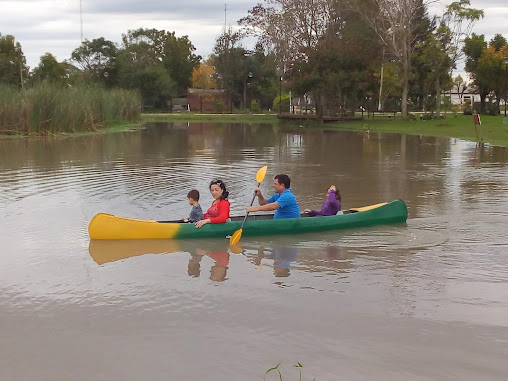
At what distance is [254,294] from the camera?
6.30 metres

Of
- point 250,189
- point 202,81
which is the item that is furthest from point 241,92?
point 250,189

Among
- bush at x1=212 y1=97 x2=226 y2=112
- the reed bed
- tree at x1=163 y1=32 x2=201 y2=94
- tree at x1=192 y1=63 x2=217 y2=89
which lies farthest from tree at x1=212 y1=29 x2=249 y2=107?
the reed bed

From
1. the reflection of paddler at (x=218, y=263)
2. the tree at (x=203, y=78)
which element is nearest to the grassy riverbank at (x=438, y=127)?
the reflection of paddler at (x=218, y=263)

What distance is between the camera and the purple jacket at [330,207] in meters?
9.19

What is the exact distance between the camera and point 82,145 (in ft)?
77.4

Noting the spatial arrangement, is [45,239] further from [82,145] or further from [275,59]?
[275,59]

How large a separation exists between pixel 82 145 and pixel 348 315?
19588 millimetres

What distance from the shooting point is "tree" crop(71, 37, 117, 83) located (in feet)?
234

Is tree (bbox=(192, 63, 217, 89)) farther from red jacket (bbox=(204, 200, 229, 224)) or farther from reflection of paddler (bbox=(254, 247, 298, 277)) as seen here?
reflection of paddler (bbox=(254, 247, 298, 277))

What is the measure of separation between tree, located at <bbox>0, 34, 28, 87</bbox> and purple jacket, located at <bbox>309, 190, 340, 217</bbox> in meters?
45.8

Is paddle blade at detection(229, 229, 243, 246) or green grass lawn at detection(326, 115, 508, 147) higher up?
green grass lawn at detection(326, 115, 508, 147)

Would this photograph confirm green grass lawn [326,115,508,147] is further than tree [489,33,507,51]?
No

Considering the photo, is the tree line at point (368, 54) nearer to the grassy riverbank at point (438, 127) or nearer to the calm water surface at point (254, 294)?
the grassy riverbank at point (438, 127)

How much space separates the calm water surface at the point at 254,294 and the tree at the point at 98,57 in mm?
61133
